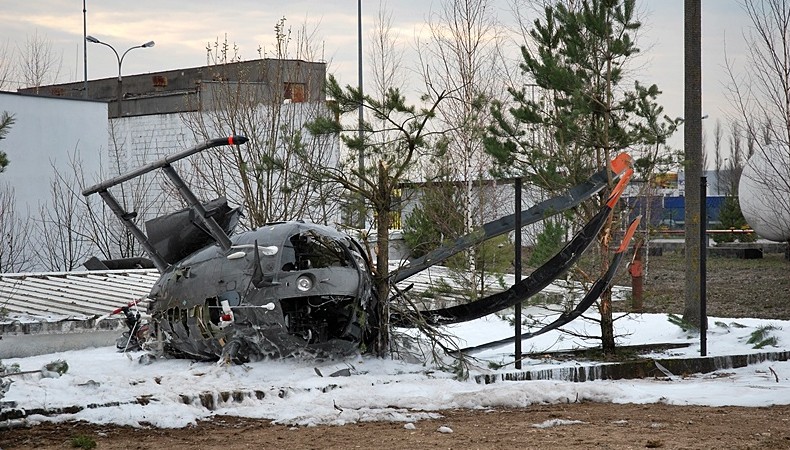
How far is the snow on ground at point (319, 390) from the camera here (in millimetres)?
10344

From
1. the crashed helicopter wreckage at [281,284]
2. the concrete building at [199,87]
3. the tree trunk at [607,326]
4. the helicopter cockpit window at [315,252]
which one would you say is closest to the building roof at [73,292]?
the crashed helicopter wreckage at [281,284]

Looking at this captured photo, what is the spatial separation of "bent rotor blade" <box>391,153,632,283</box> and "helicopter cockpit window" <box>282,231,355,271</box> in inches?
27.5

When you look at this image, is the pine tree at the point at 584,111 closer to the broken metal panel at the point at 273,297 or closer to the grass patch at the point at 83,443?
the broken metal panel at the point at 273,297

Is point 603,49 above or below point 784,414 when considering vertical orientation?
above

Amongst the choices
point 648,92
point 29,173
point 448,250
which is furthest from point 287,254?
point 29,173

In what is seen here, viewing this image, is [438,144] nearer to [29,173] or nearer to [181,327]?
[181,327]

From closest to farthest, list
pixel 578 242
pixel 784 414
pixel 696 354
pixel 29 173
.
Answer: pixel 784 414, pixel 578 242, pixel 696 354, pixel 29 173

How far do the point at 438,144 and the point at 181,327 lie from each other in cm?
390

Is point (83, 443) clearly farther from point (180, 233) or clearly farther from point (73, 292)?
point (73, 292)

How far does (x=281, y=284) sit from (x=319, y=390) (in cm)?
158

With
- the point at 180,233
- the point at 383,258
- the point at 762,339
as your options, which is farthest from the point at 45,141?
the point at 762,339

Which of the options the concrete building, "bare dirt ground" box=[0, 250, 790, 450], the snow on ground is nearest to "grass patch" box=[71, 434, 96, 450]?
"bare dirt ground" box=[0, 250, 790, 450]

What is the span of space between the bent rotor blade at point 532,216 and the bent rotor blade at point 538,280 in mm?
220

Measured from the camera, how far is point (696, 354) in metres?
14.7
